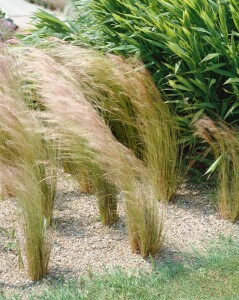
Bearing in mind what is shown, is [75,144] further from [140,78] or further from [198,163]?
[198,163]

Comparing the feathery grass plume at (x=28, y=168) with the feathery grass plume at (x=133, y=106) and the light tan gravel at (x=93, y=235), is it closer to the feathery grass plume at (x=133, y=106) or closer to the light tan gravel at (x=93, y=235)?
the light tan gravel at (x=93, y=235)

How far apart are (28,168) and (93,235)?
0.61 metres

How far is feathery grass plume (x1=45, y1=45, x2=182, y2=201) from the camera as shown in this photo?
4.71 m

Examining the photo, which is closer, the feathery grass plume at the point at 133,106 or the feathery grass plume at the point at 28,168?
the feathery grass plume at the point at 28,168

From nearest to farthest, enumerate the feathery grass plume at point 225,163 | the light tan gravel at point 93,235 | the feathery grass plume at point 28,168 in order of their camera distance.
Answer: the feathery grass plume at point 28,168
the light tan gravel at point 93,235
the feathery grass plume at point 225,163

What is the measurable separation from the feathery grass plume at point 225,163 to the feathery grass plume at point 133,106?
278mm

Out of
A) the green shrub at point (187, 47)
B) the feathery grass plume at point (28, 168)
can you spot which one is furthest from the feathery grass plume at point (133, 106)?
the feathery grass plume at point (28, 168)

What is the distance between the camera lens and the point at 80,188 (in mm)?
4980

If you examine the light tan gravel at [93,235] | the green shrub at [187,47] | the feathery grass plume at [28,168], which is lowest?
the light tan gravel at [93,235]

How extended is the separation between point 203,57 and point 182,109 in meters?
0.43

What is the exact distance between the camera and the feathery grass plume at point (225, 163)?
4523 millimetres

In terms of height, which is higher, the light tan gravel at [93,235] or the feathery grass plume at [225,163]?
the feathery grass plume at [225,163]

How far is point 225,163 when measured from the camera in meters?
4.62

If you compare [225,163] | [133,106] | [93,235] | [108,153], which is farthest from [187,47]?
[93,235]
